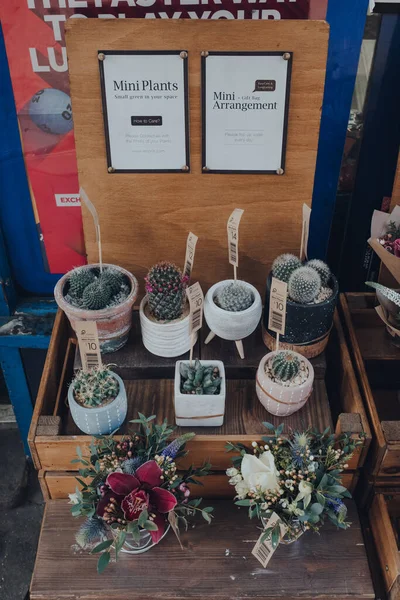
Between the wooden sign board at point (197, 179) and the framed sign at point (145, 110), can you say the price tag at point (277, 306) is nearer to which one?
the wooden sign board at point (197, 179)

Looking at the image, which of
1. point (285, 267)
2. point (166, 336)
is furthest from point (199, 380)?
point (285, 267)

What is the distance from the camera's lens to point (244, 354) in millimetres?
1656

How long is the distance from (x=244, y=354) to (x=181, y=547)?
22.5 inches

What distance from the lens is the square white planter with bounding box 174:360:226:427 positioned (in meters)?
1.42

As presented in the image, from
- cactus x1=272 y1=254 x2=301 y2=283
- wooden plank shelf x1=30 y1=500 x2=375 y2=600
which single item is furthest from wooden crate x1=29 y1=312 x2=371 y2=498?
cactus x1=272 y1=254 x2=301 y2=283

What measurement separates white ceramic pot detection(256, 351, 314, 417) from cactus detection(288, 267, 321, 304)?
159mm

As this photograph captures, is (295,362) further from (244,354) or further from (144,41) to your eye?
(144,41)

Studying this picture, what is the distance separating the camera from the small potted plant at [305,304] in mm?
1496

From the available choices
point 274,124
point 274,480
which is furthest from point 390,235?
point 274,480

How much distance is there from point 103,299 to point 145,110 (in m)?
0.55

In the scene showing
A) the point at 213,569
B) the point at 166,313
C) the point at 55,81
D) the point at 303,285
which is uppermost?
the point at 55,81

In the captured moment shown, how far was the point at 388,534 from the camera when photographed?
1.41 meters

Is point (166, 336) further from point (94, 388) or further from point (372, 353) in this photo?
point (372, 353)

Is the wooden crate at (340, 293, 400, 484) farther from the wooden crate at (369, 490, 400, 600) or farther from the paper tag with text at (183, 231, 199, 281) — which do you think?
the paper tag with text at (183, 231, 199, 281)
